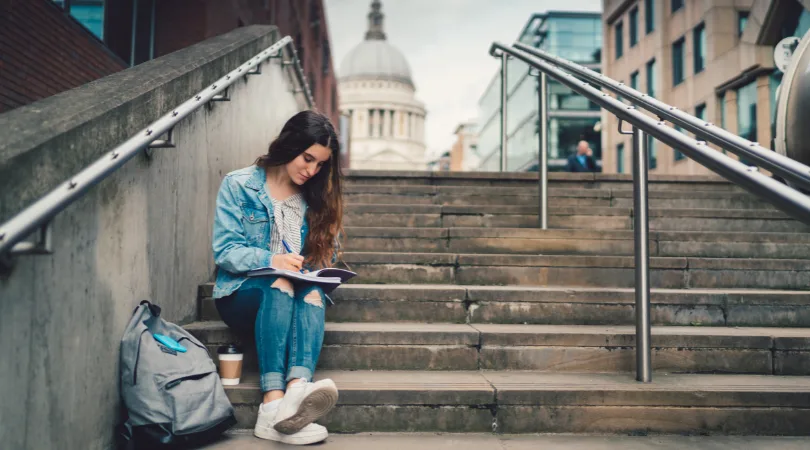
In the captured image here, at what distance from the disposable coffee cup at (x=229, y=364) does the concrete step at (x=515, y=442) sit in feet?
0.71

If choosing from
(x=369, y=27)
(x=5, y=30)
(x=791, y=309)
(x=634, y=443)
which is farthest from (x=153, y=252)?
(x=369, y=27)

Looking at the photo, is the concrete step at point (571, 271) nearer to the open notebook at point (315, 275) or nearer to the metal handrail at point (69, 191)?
the open notebook at point (315, 275)

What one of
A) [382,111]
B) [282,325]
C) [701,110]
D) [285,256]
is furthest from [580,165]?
[382,111]

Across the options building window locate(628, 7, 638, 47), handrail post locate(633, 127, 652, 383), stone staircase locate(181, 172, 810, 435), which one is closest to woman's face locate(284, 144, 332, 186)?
stone staircase locate(181, 172, 810, 435)

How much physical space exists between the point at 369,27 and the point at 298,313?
92997 mm

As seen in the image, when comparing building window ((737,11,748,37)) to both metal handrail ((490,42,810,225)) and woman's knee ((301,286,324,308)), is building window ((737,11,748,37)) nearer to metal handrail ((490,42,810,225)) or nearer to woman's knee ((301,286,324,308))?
metal handrail ((490,42,810,225))

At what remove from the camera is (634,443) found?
258 centimetres

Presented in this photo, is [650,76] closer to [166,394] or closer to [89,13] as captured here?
[89,13]

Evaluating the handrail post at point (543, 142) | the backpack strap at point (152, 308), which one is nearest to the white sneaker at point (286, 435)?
the backpack strap at point (152, 308)

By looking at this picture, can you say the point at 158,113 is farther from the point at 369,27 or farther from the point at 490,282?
the point at 369,27

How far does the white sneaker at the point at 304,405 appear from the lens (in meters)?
2.40

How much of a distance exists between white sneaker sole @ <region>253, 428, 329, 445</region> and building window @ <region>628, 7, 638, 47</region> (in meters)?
27.9

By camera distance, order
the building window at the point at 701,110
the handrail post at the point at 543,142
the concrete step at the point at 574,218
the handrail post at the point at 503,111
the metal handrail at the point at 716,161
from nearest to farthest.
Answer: the metal handrail at the point at 716,161
the handrail post at the point at 543,142
the concrete step at the point at 574,218
the handrail post at the point at 503,111
the building window at the point at 701,110

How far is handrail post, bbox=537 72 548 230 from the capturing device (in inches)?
194
